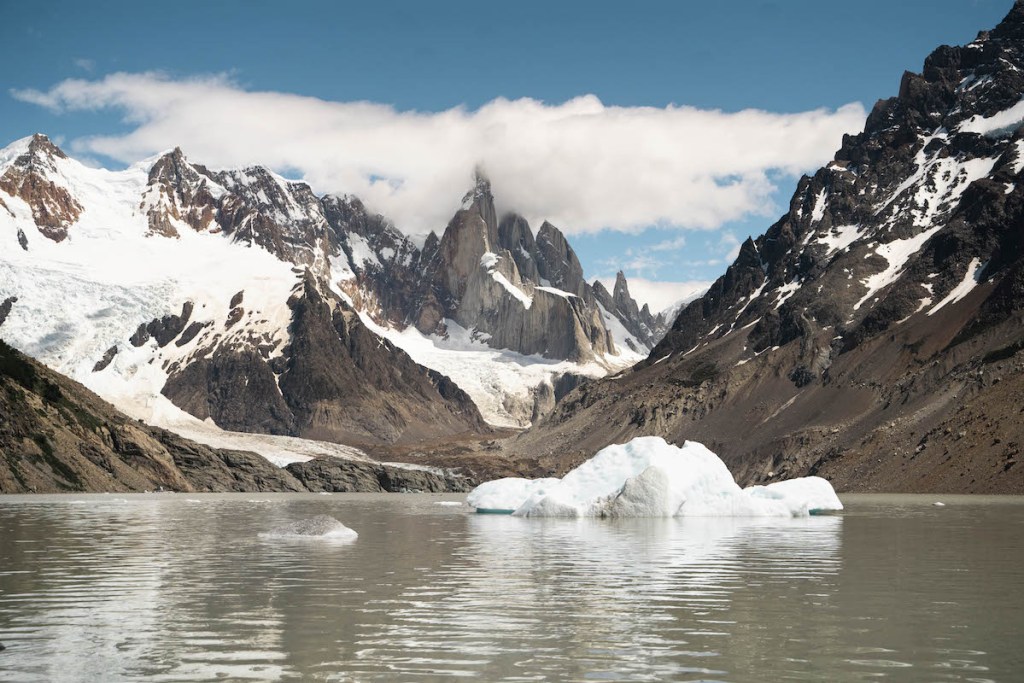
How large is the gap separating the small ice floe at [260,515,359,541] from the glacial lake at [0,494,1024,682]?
4.72 feet

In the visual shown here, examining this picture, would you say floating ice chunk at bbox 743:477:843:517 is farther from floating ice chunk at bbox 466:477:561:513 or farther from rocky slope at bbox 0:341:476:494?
rocky slope at bbox 0:341:476:494

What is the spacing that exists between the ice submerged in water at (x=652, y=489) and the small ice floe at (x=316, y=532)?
21.3m

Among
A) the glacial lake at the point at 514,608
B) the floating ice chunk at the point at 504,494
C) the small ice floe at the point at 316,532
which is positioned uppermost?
the floating ice chunk at the point at 504,494

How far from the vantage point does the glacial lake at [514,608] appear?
68.7 ft

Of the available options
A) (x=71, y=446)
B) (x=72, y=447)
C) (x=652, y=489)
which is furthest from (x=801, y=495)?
(x=71, y=446)

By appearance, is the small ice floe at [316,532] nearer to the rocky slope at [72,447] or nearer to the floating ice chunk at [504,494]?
the floating ice chunk at [504,494]

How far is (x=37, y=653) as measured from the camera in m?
22.1

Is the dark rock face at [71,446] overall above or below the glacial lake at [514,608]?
above

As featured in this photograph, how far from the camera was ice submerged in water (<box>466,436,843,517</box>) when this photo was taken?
72500 millimetres

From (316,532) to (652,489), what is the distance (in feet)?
81.8

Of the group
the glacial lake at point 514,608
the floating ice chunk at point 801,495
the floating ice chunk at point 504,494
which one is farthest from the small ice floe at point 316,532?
the floating ice chunk at point 801,495

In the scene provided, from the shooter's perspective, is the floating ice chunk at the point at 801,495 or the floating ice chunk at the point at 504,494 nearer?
the floating ice chunk at the point at 801,495

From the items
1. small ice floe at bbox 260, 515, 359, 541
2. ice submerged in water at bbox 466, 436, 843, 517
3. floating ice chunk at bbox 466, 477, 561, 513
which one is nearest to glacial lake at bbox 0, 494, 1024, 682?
small ice floe at bbox 260, 515, 359, 541

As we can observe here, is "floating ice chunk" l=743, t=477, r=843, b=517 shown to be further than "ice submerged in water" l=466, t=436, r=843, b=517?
Yes
